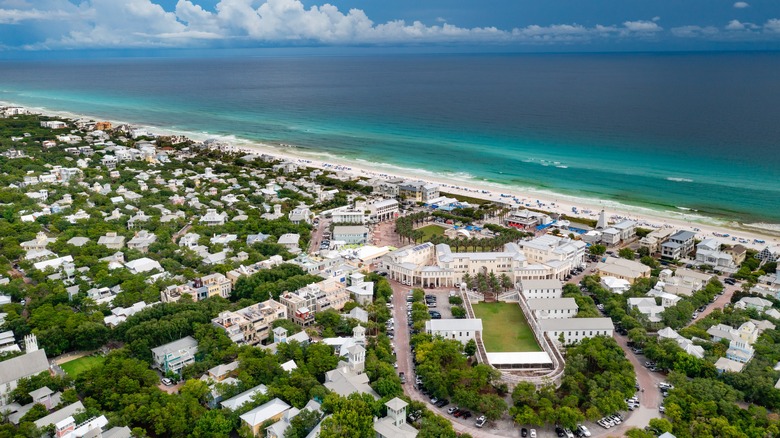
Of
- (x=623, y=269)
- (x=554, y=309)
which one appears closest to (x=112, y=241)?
(x=554, y=309)

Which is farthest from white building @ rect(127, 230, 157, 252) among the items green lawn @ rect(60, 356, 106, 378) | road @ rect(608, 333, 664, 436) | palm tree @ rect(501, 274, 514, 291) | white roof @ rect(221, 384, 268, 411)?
road @ rect(608, 333, 664, 436)

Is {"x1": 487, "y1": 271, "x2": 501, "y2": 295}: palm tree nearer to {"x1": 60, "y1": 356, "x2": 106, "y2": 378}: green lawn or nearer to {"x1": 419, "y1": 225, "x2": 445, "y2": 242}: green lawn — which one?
{"x1": 419, "y1": 225, "x2": 445, "y2": 242}: green lawn

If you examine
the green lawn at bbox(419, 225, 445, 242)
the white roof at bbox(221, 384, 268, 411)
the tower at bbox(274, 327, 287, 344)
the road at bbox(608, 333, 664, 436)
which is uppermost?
the tower at bbox(274, 327, 287, 344)

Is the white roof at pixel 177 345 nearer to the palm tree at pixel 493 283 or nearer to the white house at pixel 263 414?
the white house at pixel 263 414

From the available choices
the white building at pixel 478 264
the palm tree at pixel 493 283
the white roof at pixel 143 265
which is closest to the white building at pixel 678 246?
the white building at pixel 478 264

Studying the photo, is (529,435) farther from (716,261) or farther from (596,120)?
(596,120)

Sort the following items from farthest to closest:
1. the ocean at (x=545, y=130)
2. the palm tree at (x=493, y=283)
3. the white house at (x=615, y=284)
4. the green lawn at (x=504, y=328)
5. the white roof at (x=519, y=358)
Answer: the ocean at (x=545, y=130) < the palm tree at (x=493, y=283) < the white house at (x=615, y=284) < the green lawn at (x=504, y=328) < the white roof at (x=519, y=358)

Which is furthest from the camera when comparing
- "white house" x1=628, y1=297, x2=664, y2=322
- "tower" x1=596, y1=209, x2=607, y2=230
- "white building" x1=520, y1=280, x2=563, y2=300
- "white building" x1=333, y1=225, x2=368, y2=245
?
"tower" x1=596, y1=209, x2=607, y2=230
